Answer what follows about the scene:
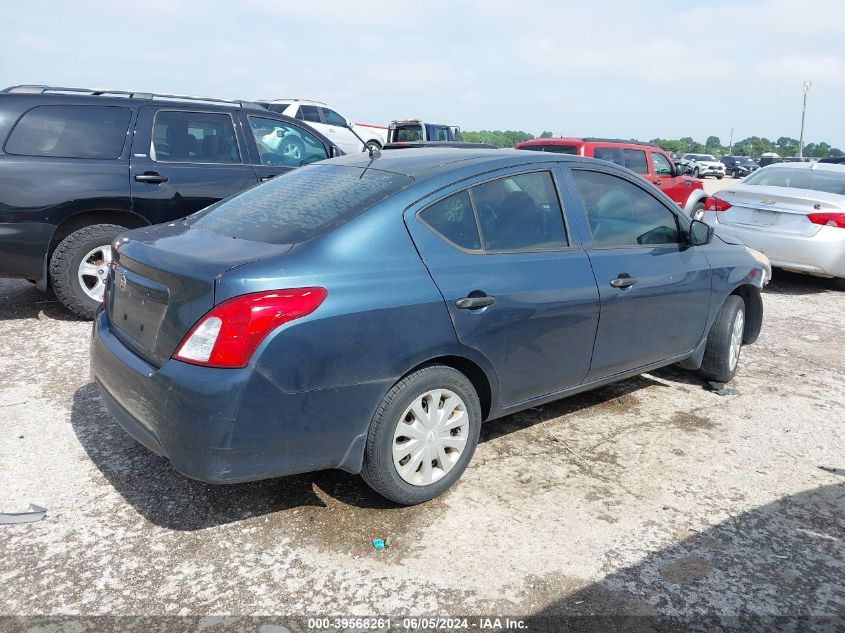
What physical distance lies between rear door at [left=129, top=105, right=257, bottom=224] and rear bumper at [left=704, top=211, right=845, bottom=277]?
584cm

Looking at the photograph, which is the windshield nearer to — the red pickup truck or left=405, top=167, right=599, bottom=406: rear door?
the red pickup truck

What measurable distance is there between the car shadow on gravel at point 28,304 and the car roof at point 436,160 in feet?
11.5

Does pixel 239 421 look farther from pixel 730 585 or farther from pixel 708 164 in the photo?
pixel 708 164

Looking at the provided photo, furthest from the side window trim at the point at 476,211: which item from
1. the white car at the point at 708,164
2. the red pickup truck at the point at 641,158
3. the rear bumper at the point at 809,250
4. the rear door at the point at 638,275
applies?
the white car at the point at 708,164

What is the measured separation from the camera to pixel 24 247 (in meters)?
5.44

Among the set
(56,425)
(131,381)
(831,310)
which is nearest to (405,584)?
(131,381)

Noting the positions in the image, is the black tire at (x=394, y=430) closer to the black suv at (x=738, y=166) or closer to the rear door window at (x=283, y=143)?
the rear door window at (x=283, y=143)

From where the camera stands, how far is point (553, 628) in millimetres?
2547

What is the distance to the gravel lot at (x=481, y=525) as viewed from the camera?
2.70 m

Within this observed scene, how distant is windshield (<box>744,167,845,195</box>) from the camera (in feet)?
28.6

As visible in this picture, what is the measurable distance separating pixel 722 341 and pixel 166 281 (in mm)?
3711

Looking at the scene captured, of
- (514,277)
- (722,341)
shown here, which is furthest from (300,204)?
(722,341)

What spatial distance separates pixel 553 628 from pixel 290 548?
1114 mm

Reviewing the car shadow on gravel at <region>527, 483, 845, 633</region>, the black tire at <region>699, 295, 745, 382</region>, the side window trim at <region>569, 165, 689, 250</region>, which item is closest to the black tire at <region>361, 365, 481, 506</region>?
the car shadow on gravel at <region>527, 483, 845, 633</region>
